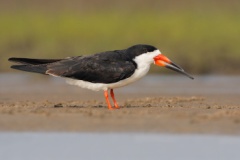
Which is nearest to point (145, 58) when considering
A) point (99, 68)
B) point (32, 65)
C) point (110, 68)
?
point (110, 68)

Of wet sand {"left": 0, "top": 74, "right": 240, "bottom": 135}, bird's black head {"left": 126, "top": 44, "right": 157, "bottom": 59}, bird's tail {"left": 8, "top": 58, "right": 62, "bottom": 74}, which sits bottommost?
wet sand {"left": 0, "top": 74, "right": 240, "bottom": 135}

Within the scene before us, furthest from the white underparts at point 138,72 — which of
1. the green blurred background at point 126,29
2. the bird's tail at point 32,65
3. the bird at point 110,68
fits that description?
the green blurred background at point 126,29

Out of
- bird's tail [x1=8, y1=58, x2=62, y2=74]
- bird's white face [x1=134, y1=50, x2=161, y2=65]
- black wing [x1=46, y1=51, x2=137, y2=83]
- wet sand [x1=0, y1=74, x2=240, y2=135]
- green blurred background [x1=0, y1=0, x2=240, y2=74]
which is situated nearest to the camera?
wet sand [x1=0, y1=74, x2=240, y2=135]

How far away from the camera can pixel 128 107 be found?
45.3 feet

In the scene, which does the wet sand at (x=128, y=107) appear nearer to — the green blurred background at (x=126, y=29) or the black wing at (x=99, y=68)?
the black wing at (x=99, y=68)

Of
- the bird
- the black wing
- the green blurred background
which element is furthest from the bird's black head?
the green blurred background

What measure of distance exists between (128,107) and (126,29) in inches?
558

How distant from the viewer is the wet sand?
444 inches

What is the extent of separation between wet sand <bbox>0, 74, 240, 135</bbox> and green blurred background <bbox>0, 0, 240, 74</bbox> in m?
2.43

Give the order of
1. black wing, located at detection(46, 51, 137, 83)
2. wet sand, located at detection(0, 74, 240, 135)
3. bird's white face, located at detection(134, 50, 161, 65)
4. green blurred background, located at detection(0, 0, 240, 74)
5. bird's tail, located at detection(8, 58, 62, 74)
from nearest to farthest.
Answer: wet sand, located at detection(0, 74, 240, 135) < black wing, located at detection(46, 51, 137, 83) < bird's white face, located at detection(134, 50, 161, 65) < bird's tail, located at detection(8, 58, 62, 74) < green blurred background, located at detection(0, 0, 240, 74)

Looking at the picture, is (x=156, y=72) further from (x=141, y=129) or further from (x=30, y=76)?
(x=141, y=129)

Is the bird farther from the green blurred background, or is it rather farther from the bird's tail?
the green blurred background

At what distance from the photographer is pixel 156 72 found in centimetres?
2166

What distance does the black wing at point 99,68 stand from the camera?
13.0m
